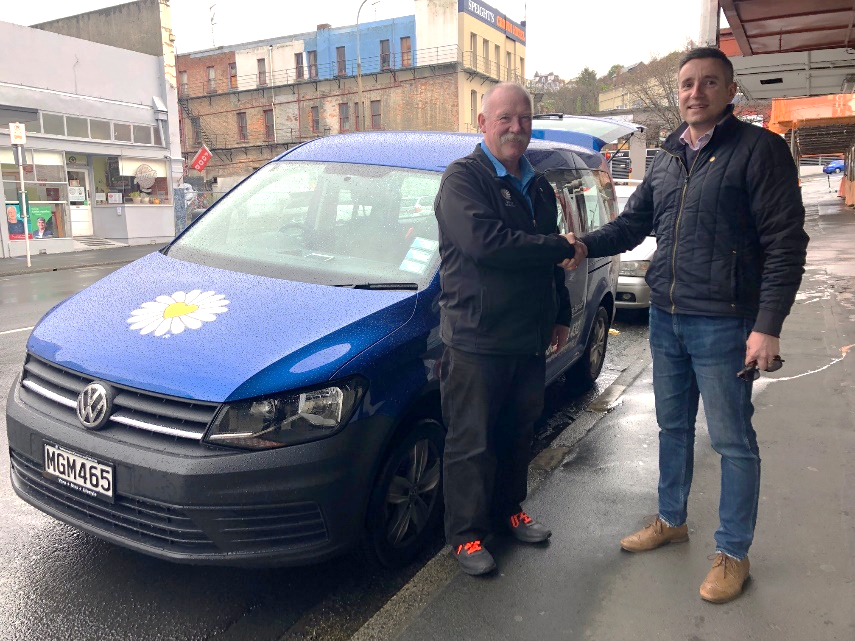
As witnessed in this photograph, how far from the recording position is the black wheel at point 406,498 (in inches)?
118

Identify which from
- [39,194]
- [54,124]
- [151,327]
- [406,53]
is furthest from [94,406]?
[406,53]

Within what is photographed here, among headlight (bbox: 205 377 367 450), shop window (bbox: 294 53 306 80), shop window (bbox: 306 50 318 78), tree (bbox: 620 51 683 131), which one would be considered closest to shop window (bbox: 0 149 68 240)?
headlight (bbox: 205 377 367 450)

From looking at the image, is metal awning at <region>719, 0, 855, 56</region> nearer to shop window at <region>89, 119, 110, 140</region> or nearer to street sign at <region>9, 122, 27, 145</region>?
street sign at <region>9, 122, 27, 145</region>

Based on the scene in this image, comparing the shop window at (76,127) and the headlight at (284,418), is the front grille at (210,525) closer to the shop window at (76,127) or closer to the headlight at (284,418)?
the headlight at (284,418)

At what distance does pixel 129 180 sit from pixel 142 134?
1.63 meters

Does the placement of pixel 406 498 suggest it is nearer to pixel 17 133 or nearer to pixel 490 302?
pixel 490 302

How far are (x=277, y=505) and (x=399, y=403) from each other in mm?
608

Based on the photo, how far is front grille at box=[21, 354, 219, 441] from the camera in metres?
2.65

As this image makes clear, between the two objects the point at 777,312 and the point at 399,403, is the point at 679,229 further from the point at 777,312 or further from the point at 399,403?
the point at 399,403

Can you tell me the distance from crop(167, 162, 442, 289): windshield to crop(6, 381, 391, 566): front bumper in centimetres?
91

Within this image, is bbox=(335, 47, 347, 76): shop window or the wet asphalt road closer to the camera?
the wet asphalt road

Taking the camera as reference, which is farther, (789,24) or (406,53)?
(406,53)

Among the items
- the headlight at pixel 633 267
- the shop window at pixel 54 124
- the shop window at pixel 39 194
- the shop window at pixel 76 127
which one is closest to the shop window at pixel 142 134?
the shop window at pixel 76 127

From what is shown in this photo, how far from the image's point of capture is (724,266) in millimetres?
2760
